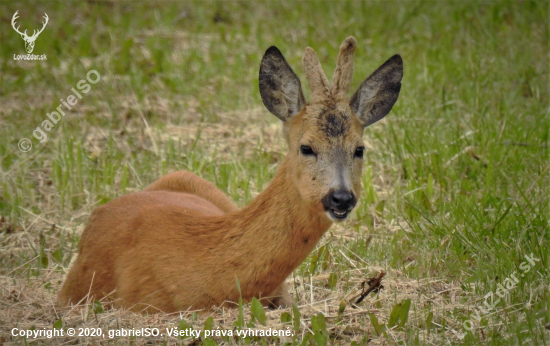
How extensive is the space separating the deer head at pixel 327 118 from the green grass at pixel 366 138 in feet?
2.13

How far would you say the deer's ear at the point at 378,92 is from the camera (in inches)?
161

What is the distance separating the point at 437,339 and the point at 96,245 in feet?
6.56

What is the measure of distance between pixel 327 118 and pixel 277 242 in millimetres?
691

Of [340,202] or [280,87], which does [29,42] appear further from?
[340,202]

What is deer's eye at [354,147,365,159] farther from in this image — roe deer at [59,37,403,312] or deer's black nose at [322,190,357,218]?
deer's black nose at [322,190,357,218]

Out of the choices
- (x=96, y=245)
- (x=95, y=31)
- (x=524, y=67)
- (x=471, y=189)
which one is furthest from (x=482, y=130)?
(x=95, y=31)

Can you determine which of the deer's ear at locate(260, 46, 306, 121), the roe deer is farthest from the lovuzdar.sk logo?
the deer's ear at locate(260, 46, 306, 121)

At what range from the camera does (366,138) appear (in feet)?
22.0

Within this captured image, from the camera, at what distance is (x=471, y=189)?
5.56 metres

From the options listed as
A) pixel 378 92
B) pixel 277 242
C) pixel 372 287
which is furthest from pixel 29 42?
pixel 372 287

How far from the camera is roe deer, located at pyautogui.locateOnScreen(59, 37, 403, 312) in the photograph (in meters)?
3.83

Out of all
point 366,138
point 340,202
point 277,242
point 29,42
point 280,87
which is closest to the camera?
point 340,202

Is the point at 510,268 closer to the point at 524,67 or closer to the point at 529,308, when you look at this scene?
the point at 529,308

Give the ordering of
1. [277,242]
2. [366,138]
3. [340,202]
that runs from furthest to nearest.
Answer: [366,138], [277,242], [340,202]
